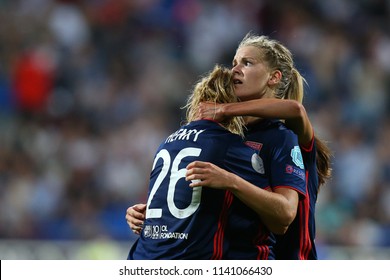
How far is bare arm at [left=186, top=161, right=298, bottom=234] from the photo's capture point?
373 centimetres

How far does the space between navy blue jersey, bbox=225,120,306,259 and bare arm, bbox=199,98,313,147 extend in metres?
0.09

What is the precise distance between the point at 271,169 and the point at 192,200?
1.38ft

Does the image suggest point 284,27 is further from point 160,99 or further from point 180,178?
point 180,178

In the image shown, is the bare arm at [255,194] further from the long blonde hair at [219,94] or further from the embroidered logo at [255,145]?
the long blonde hair at [219,94]

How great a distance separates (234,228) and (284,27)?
843 centimetres

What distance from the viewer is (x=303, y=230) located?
4.34 meters

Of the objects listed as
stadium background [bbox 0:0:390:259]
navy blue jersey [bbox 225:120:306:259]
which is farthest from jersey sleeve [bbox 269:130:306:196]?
stadium background [bbox 0:0:390:259]

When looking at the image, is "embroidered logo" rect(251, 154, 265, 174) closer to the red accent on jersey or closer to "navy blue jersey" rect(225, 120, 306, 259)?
"navy blue jersey" rect(225, 120, 306, 259)

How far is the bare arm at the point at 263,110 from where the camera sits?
4.02 metres

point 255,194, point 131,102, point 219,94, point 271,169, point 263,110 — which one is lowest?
point 255,194

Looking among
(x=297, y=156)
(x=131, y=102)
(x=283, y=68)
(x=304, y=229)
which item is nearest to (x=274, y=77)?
(x=283, y=68)

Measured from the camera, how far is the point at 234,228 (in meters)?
3.93

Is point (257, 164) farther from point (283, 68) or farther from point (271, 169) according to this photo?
point (283, 68)

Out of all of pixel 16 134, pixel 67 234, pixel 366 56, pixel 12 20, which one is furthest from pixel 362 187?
pixel 12 20
